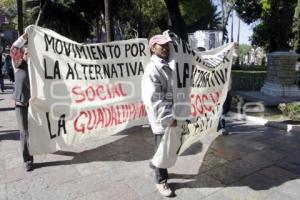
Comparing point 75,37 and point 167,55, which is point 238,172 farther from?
point 75,37

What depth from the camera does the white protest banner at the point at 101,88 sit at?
4371 mm

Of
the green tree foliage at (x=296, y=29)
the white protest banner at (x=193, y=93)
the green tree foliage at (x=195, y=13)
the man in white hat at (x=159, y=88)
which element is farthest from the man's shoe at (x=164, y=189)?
the green tree foliage at (x=195, y=13)

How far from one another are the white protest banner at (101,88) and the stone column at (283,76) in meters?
6.47

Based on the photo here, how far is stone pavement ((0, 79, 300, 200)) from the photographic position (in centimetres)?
402

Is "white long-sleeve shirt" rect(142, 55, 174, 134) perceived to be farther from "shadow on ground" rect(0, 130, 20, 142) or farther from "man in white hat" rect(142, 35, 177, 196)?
"shadow on ground" rect(0, 130, 20, 142)

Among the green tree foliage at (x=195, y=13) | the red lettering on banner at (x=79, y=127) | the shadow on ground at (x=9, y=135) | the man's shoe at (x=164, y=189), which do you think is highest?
the green tree foliage at (x=195, y=13)

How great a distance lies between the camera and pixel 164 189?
3.97 metres

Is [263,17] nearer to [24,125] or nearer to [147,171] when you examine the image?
[147,171]

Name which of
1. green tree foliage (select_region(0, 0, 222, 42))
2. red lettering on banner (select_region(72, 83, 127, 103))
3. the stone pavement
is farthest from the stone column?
green tree foliage (select_region(0, 0, 222, 42))

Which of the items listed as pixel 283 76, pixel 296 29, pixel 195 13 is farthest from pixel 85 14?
pixel 283 76

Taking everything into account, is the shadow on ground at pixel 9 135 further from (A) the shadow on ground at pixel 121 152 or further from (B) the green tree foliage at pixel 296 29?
(B) the green tree foliage at pixel 296 29

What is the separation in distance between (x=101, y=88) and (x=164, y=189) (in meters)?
1.95

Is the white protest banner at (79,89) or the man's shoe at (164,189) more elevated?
the white protest banner at (79,89)

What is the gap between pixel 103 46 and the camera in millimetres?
5215
